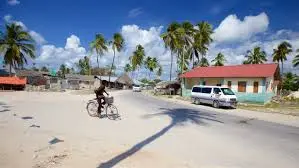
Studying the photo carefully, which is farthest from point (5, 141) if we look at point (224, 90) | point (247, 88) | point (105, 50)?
point (105, 50)

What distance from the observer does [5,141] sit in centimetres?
795

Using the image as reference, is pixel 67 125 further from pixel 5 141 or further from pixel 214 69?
pixel 214 69

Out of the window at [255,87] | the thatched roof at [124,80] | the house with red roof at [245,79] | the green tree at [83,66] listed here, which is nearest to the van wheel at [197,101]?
the house with red roof at [245,79]

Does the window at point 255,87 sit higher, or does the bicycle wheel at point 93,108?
the window at point 255,87

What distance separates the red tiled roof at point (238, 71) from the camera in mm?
32875

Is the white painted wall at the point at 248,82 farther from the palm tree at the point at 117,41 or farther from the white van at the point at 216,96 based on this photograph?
the palm tree at the point at 117,41

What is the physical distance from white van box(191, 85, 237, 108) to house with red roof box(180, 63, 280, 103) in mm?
6165

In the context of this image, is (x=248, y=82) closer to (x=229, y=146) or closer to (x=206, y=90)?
(x=206, y=90)

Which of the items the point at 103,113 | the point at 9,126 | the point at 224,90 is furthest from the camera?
the point at 224,90

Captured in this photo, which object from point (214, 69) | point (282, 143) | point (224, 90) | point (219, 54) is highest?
point (219, 54)

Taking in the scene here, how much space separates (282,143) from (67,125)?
8516mm

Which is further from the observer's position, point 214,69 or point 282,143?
point 214,69

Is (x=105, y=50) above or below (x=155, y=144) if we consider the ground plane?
above

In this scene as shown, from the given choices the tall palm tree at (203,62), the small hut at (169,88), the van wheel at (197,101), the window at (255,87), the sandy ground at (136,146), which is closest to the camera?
the sandy ground at (136,146)
